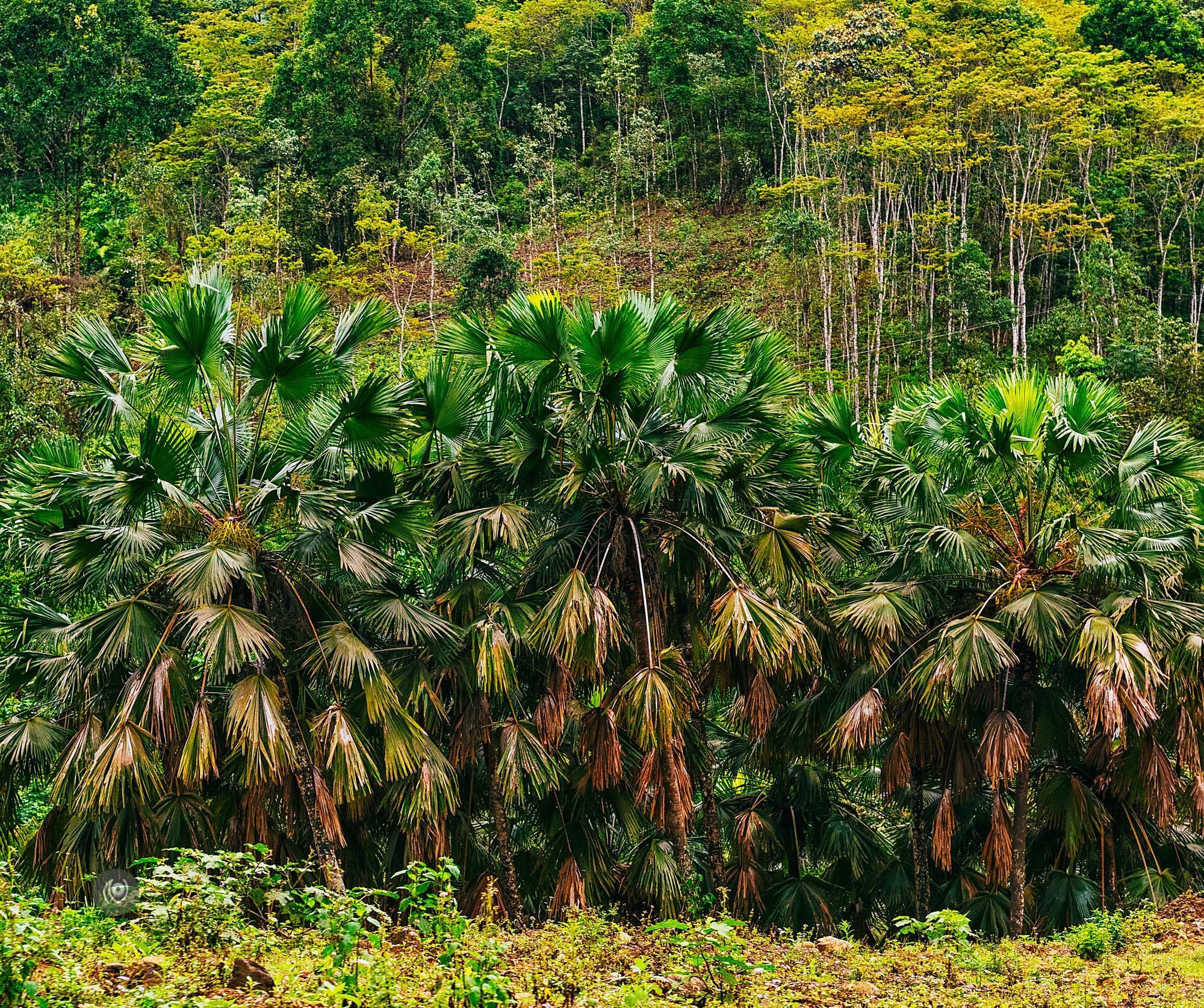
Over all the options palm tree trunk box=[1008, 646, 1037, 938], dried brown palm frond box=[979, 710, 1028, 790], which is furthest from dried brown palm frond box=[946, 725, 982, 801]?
dried brown palm frond box=[979, 710, 1028, 790]

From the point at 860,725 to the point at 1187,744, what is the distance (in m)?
2.50

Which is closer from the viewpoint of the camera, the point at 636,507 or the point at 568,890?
the point at 568,890

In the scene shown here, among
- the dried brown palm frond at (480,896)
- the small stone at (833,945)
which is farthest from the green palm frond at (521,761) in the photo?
the small stone at (833,945)

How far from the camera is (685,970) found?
5555 millimetres

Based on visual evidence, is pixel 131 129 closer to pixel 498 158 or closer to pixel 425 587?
pixel 498 158

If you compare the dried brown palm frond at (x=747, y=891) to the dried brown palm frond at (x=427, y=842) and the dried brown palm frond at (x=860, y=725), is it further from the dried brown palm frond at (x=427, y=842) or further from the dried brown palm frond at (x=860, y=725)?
the dried brown palm frond at (x=427, y=842)

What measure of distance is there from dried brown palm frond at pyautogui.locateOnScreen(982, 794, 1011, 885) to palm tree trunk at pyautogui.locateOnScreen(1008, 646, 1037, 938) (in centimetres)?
7

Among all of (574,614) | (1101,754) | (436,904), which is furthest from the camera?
(1101,754)

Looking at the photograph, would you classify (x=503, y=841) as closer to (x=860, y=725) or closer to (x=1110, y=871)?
(x=860, y=725)

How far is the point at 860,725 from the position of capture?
870 cm

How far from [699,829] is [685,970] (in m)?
6.21

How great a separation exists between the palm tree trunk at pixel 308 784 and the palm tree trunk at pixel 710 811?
3222 mm

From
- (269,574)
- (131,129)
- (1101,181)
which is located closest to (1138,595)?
(269,574)

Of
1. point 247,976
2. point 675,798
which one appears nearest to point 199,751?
point 247,976
